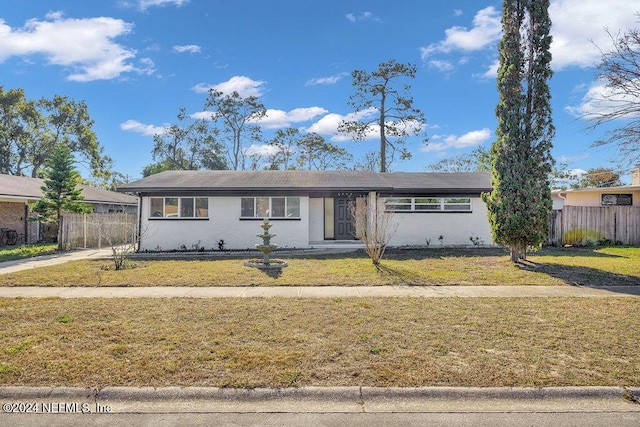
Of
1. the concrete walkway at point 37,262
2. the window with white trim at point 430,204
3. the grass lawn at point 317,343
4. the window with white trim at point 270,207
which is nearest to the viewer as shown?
the grass lawn at point 317,343

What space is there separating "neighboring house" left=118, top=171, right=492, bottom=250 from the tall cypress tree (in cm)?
508

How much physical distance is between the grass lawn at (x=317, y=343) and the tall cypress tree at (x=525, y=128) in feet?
15.9

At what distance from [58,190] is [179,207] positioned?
20.7ft

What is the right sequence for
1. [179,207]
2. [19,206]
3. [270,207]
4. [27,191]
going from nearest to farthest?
[179,207] → [270,207] → [19,206] → [27,191]

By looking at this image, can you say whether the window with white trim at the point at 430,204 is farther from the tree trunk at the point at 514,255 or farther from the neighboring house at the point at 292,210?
the tree trunk at the point at 514,255

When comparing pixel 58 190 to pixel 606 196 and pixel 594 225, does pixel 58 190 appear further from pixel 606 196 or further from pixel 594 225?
pixel 606 196

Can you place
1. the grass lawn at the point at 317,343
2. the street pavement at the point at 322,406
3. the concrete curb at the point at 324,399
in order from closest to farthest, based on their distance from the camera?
the street pavement at the point at 322,406 → the concrete curb at the point at 324,399 → the grass lawn at the point at 317,343

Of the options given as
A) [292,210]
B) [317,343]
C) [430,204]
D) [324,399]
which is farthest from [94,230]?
[324,399]

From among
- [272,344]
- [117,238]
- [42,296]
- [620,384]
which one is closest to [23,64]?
[117,238]

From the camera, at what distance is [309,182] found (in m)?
17.0

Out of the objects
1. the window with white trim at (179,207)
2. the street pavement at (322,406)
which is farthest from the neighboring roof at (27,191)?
the street pavement at (322,406)

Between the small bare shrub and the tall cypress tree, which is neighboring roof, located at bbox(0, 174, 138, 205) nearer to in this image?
the small bare shrub

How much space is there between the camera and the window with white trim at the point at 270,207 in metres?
16.2

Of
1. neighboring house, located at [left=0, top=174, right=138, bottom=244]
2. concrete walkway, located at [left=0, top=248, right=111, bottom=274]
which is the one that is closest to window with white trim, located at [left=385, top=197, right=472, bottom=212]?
concrete walkway, located at [left=0, top=248, right=111, bottom=274]
